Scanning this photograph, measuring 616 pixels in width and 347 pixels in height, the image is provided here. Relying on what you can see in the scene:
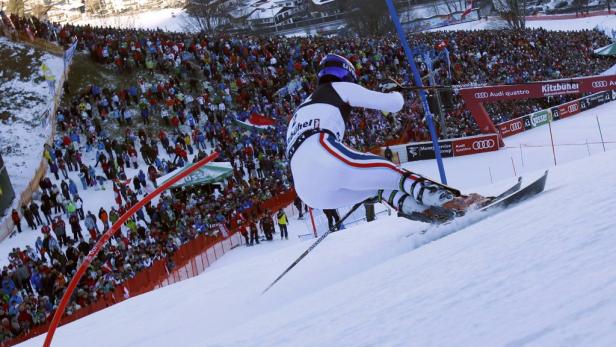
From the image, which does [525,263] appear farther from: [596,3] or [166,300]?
[596,3]

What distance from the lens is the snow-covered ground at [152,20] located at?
7068 centimetres

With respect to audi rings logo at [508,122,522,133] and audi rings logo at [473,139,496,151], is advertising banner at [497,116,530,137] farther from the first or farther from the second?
audi rings logo at [473,139,496,151]

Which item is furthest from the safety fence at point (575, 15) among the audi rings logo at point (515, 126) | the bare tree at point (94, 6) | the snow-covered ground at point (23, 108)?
the bare tree at point (94, 6)

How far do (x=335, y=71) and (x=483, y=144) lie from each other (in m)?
19.8

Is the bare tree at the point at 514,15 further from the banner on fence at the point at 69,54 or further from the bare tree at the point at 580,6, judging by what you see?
the banner on fence at the point at 69,54

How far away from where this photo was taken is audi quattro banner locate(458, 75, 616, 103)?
24.0m

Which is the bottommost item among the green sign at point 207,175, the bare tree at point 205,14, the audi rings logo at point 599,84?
the audi rings logo at point 599,84

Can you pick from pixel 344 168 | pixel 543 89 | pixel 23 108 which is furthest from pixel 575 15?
pixel 344 168

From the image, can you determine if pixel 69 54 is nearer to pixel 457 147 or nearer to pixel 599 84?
pixel 457 147

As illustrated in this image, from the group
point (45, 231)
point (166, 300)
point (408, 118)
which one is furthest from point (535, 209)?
point (408, 118)

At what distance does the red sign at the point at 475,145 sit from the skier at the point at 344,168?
19.5m

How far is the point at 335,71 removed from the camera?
610 centimetres

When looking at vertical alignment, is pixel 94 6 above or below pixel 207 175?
above

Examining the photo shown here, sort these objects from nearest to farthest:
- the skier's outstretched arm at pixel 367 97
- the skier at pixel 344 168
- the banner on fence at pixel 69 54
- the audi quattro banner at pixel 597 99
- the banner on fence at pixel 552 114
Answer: the skier at pixel 344 168 → the skier's outstretched arm at pixel 367 97 → the banner on fence at pixel 552 114 → the banner on fence at pixel 69 54 → the audi quattro banner at pixel 597 99
